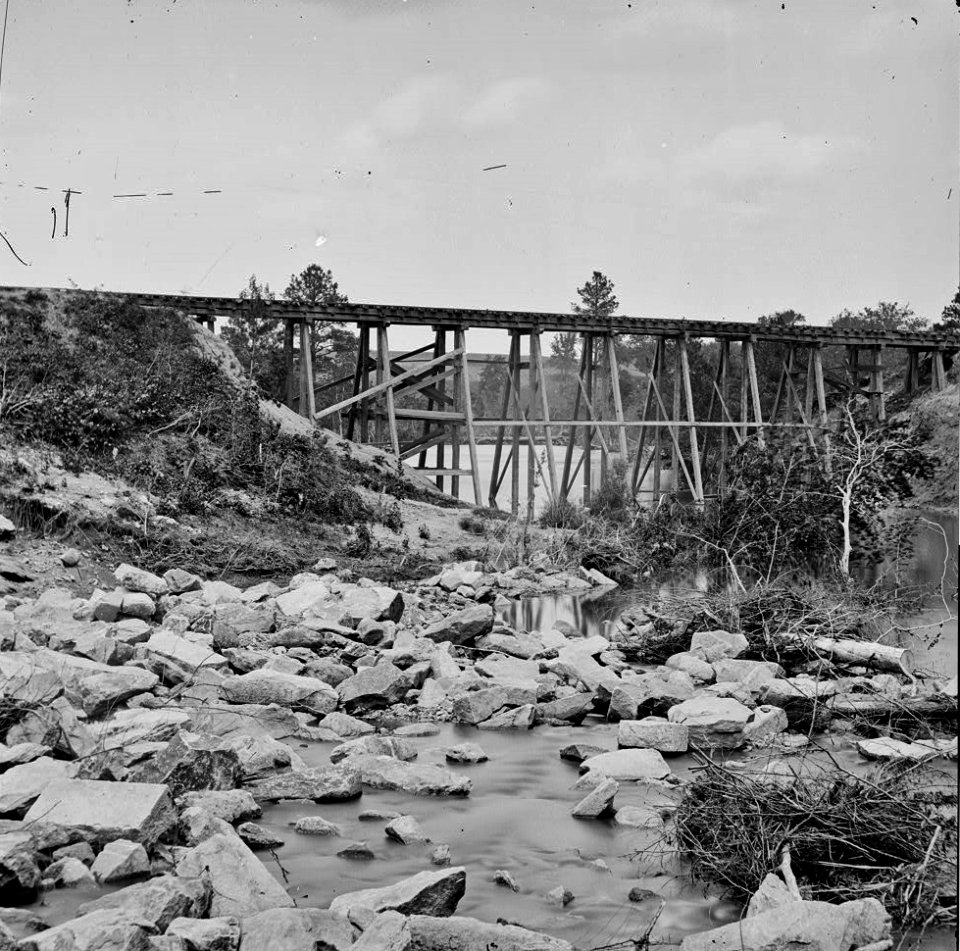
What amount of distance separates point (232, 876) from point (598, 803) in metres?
2.42

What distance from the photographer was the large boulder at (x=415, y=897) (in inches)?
189

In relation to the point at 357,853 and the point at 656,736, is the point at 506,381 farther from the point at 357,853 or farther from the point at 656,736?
the point at 357,853

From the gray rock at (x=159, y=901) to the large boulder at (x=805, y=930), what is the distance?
192 centimetres

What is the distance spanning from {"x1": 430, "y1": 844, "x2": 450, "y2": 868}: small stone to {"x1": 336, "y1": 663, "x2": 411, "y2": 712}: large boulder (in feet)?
10.7

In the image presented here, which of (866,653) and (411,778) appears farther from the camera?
(866,653)

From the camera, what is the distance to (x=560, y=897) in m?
5.36

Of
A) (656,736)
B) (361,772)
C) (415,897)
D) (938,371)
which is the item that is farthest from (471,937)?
(938,371)


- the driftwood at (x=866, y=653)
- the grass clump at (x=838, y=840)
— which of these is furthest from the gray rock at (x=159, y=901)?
the driftwood at (x=866, y=653)

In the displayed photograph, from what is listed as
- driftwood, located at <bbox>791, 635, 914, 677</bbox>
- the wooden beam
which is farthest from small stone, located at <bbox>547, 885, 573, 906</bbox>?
the wooden beam

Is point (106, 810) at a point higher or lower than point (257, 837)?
higher

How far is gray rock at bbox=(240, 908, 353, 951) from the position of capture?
14.2ft

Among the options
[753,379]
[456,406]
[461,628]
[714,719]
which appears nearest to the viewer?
[714,719]

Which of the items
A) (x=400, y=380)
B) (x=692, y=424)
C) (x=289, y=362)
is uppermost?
(x=289, y=362)

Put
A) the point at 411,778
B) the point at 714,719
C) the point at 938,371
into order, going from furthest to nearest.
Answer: the point at 938,371
the point at 714,719
the point at 411,778
